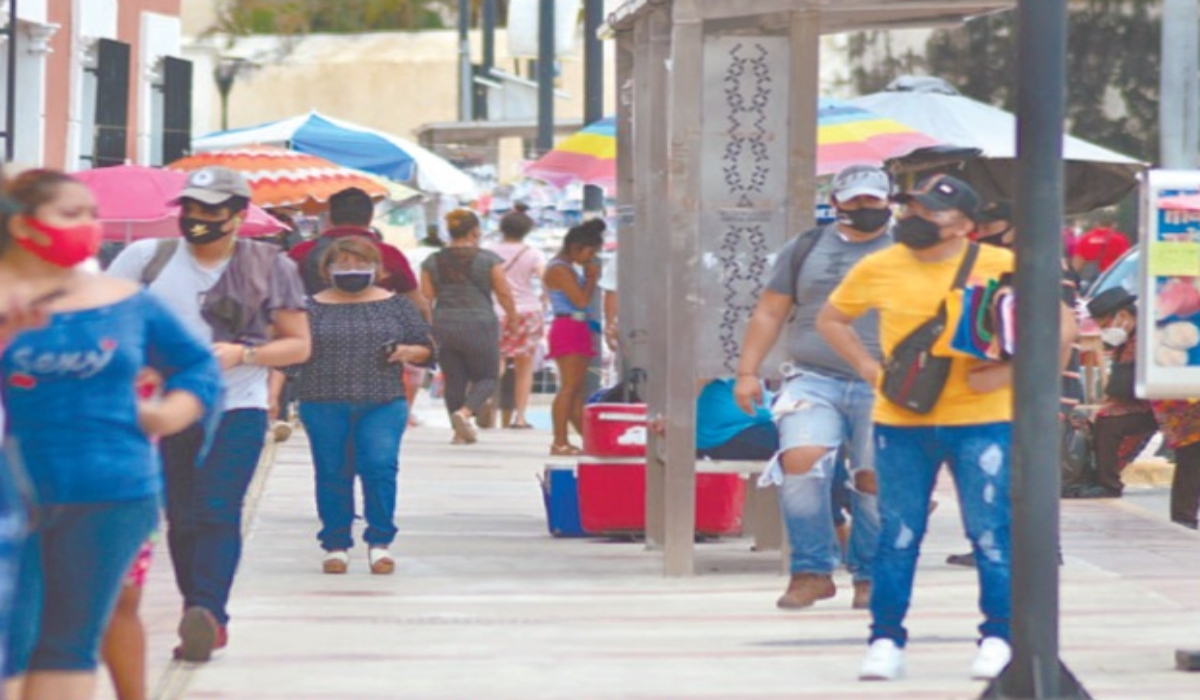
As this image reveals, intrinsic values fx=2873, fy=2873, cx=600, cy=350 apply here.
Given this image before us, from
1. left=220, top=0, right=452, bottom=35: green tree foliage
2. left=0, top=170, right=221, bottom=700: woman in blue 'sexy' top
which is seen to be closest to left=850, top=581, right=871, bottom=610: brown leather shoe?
left=0, top=170, right=221, bottom=700: woman in blue 'sexy' top

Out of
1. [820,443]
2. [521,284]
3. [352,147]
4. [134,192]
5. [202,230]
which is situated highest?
[352,147]

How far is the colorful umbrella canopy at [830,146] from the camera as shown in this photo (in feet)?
55.5

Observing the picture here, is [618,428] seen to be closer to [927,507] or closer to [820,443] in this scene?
[820,443]

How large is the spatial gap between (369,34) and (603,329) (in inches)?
1673

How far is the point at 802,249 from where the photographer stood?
11.1 metres

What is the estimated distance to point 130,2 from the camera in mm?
24781

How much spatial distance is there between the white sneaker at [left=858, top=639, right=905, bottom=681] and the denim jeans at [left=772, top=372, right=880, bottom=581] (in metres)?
1.50

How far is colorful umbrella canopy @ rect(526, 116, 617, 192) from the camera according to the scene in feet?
57.6

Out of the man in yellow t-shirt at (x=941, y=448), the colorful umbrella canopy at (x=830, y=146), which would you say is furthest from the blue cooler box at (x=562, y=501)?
the man in yellow t-shirt at (x=941, y=448)

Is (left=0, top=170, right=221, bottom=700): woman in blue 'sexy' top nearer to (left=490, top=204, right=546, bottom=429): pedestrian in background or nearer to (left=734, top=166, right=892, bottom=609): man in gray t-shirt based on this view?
(left=734, top=166, right=892, bottom=609): man in gray t-shirt

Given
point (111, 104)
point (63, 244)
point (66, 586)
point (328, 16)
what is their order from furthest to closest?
point (328, 16)
point (111, 104)
point (63, 244)
point (66, 586)

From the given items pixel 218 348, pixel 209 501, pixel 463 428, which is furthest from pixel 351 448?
pixel 463 428

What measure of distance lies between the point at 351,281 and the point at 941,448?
152 inches

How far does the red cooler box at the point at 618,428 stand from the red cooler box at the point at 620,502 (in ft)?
0.20
